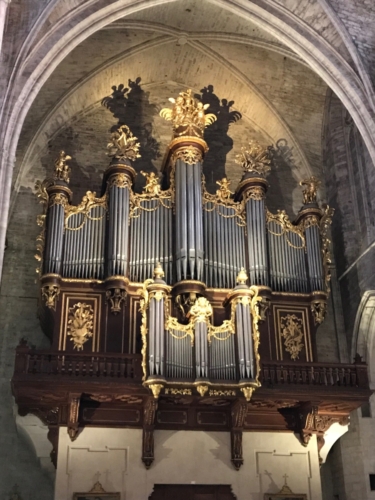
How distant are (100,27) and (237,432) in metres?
8.17

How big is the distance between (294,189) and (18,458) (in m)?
9.04

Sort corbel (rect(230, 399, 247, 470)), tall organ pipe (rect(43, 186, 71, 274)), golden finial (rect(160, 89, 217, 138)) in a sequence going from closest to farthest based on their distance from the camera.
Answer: corbel (rect(230, 399, 247, 470)) < tall organ pipe (rect(43, 186, 71, 274)) < golden finial (rect(160, 89, 217, 138))

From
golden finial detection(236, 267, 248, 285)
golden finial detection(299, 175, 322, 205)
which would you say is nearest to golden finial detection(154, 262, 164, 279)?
golden finial detection(236, 267, 248, 285)

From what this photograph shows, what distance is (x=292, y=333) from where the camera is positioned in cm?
1347

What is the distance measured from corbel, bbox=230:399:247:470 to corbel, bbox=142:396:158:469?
1.44 meters

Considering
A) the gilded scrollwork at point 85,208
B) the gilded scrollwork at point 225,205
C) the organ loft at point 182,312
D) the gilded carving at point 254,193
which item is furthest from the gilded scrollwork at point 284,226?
the gilded scrollwork at point 85,208

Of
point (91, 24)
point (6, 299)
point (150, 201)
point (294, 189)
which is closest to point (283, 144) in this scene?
point (294, 189)

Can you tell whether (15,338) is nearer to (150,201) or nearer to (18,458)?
(18,458)

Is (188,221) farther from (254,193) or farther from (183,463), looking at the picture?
(183,463)

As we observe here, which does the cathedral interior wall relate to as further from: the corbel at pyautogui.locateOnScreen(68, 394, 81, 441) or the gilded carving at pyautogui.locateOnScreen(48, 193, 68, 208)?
the gilded carving at pyautogui.locateOnScreen(48, 193, 68, 208)

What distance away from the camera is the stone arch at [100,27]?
11820 mm

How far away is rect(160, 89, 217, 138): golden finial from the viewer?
1489 cm

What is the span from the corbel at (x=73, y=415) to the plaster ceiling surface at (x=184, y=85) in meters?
6.33

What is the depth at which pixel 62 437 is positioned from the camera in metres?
11.9
